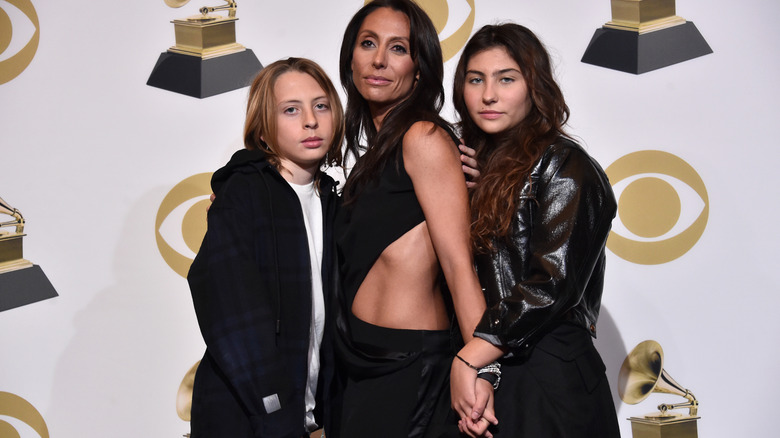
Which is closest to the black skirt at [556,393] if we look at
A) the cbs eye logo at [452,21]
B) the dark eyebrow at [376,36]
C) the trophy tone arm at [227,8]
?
the dark eyebrow at [376,36]

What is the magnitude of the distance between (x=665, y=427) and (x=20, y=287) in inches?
122

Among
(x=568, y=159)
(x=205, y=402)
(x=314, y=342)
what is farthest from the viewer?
(x=314, y=342)

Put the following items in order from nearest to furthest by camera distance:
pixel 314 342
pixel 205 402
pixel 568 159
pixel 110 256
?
pixel 568 159, pixel 205 402, pixel 314 342, pixel 110 256

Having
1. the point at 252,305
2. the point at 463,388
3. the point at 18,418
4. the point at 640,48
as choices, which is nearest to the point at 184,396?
the point at 18,418

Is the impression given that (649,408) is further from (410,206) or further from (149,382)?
(149,382)

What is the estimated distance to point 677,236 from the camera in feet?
11.2

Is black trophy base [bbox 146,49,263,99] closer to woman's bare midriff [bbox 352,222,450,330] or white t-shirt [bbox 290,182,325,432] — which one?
white t-shirt [bbox 290,182,325,432]

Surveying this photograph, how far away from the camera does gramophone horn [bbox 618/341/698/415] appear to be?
11.3ft

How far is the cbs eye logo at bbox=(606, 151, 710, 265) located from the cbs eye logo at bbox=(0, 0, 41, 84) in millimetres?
2811

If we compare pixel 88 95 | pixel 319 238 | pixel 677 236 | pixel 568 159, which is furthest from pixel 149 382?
pixel 677 236

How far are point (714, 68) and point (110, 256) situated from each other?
2.98 meters

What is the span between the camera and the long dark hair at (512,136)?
195cm

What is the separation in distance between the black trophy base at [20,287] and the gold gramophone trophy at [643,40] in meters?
2.76

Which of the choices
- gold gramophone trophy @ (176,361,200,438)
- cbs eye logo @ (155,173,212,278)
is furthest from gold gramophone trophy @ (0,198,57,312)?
gold gramophone trophy @ (176,361,200,438)
